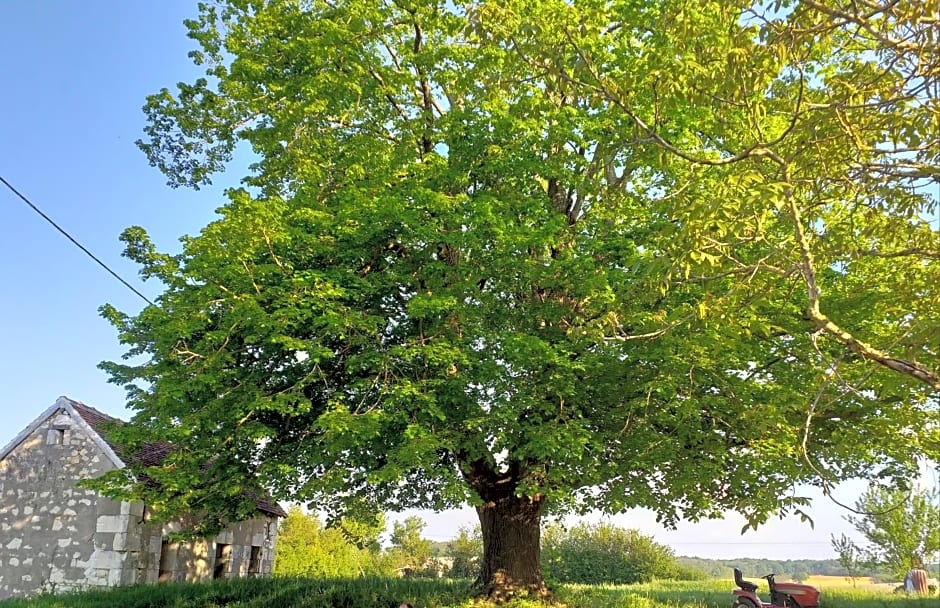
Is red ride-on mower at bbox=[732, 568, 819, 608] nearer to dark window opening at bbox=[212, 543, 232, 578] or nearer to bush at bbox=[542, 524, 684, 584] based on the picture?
dark window opening at bbox=[212, 543, 232, 578]

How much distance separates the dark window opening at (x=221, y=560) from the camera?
19.5 metres

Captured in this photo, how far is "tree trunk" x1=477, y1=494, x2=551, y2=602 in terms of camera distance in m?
12.7

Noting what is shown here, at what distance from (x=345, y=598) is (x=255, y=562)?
9.99 meters

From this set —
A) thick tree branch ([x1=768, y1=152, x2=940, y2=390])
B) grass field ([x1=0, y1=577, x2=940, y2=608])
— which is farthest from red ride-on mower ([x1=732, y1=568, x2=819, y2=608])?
thick tree branch ([x1=768, y1=152, x2=940, y2=390])

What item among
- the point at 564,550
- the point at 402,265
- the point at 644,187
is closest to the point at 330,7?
the point at 402,265

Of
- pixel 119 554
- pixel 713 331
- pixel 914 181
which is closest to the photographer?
pixel 914 181

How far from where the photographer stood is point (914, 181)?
199 inches

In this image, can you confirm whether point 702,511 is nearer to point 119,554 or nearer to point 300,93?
point 300,93

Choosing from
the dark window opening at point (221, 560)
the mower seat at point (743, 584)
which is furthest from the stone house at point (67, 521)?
the mower seat at point (743, 584)

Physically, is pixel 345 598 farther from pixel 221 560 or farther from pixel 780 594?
pixel 780 594

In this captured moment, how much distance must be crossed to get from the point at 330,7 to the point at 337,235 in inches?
214

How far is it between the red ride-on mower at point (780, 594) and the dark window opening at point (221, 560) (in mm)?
14601

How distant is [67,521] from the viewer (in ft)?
50.3

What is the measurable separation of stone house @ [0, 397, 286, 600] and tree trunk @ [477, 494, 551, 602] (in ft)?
19.3
